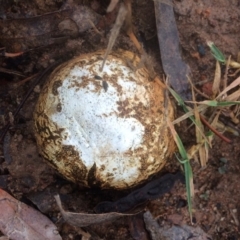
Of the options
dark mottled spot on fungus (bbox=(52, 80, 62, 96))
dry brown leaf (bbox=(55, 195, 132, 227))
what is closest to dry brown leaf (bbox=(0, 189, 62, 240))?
dry brown leaf (bbox=(55, 195, 132, 227))

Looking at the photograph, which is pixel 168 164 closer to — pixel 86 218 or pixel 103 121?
pixel 86 218

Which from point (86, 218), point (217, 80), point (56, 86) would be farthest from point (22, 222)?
point (217, 80)

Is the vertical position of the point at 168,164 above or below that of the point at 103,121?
below

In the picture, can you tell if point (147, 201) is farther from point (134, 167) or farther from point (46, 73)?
point (46, 73)

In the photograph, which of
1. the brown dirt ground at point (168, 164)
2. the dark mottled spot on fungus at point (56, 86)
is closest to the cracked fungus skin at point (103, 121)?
the dark mottled spot on fungus at point (56, 86)

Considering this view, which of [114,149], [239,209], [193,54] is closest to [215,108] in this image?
[193,54]

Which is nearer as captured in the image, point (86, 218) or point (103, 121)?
point (103, 121)
